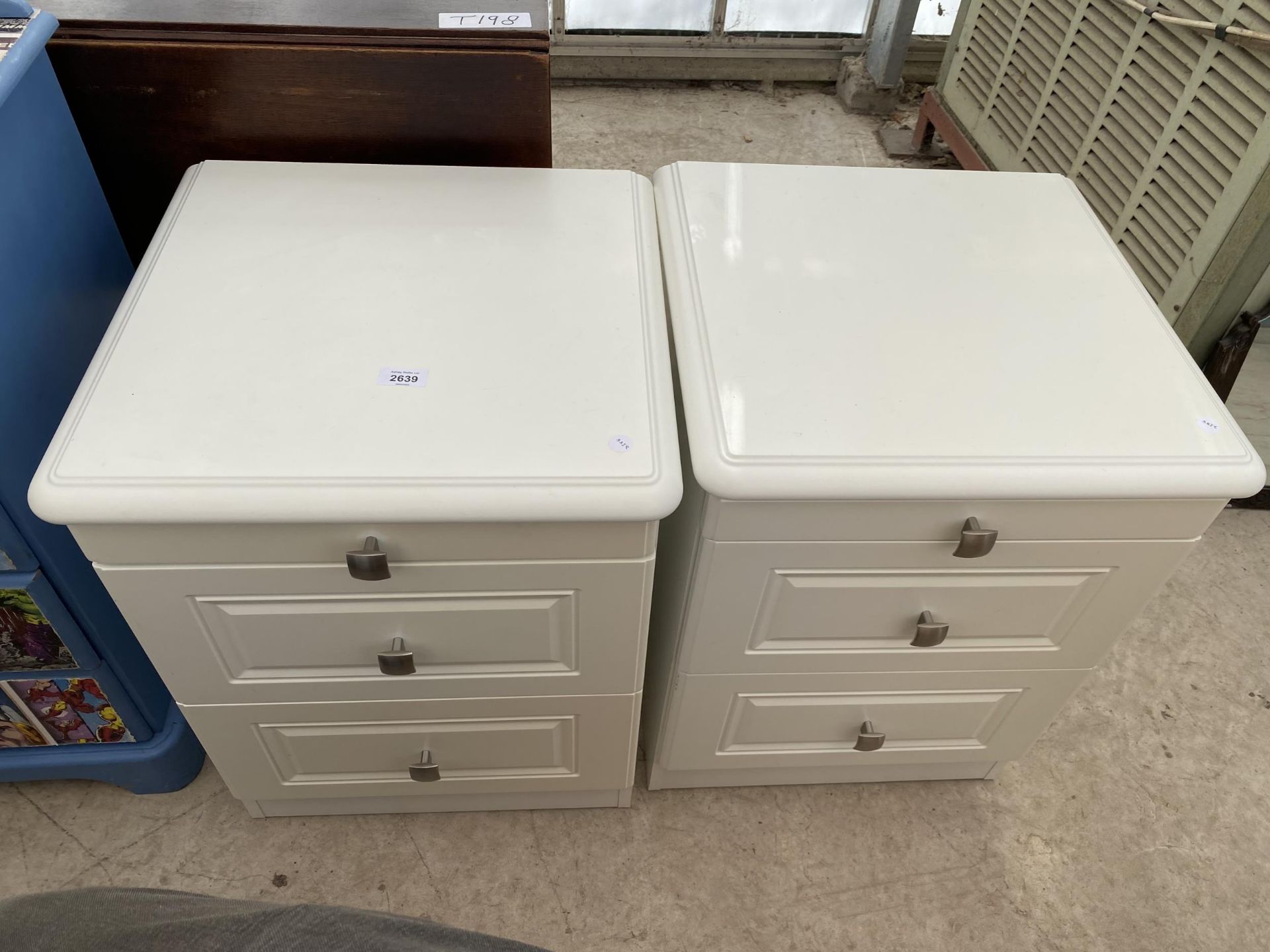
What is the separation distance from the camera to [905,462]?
798 millimetres

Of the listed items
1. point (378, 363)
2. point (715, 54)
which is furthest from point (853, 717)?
point (715, 54)

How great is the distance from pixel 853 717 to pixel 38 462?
3.28ft

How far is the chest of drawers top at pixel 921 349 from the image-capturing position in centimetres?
80

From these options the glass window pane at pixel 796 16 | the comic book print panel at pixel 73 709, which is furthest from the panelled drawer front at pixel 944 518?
the glass window pane at pixel 796 16

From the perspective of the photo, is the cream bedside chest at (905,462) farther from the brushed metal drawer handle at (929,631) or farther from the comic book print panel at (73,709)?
the comic book print panel at (73,709)

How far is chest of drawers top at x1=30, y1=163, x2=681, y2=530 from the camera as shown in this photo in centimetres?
74

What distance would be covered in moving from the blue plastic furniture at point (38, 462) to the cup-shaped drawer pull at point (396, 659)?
1.24ft

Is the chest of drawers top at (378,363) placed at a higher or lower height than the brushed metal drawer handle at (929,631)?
higher

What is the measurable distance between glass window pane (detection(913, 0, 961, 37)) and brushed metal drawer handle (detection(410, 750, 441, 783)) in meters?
2.71

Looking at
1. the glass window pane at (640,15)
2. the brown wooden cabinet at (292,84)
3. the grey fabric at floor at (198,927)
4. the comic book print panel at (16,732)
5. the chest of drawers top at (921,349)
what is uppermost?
the brown wooden cabinet at (292,84)

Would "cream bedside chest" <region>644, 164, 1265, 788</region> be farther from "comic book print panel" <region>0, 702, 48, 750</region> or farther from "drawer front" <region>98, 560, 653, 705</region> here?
"comic book print panel" <region>0, 702, 48, 750</region>

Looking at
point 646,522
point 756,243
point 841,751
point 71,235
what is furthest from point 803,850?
point 71,235

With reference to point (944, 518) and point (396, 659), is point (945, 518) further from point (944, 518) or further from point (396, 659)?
point (396, 659)

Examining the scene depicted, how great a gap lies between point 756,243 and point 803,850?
85 centimetres
